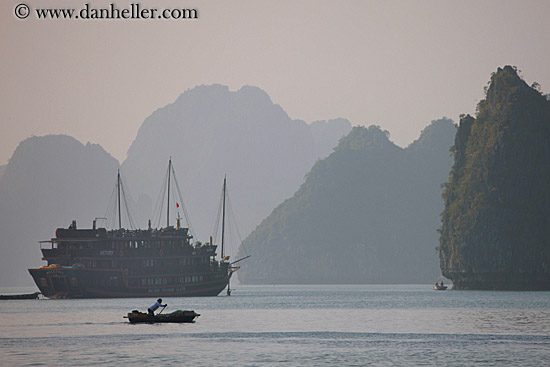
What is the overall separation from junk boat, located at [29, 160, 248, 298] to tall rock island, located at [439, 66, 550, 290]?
2214 inches

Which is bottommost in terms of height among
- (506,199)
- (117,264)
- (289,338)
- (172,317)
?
(289,338)

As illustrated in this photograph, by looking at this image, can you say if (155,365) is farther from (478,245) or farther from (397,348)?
(478,245)

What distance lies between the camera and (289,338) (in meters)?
68.3

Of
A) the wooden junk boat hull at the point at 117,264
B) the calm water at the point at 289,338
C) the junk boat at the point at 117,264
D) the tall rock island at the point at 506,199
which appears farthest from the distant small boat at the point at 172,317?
the tall rock island at the point at 506,199

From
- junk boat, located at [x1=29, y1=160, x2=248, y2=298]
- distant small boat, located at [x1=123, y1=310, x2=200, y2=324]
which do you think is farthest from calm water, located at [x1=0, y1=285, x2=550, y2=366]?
junk boat, located at [x1=29, y1=160, x2=248, y2=298]

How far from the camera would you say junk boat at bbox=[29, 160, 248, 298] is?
5084 inches

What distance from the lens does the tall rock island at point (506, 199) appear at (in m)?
158

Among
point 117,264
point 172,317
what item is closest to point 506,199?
point 117,264

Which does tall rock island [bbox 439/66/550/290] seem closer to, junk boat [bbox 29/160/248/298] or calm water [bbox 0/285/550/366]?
junk boat [bbox 29/160/248/298]

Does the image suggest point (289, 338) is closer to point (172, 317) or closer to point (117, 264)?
point (172, 317)

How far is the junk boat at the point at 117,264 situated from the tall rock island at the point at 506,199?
185ft

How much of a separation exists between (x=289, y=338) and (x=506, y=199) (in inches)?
4124

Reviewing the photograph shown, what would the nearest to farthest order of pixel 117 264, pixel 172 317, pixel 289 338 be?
pixel 289 338 < pixel 172 317 < pixel 117 264

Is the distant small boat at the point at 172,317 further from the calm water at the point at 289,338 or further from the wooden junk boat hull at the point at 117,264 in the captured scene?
the wooden junk boat hull at the point at 117,264
